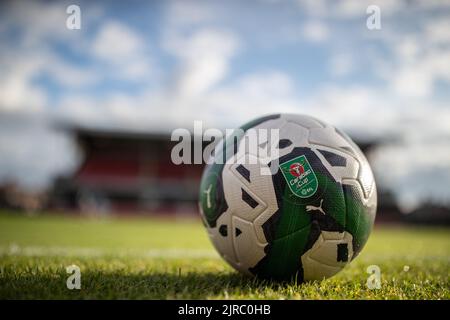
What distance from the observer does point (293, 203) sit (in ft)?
9.64

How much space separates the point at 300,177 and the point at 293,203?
20 cm

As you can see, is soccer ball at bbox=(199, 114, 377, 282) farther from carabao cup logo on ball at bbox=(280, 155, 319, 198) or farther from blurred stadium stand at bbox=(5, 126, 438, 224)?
blurred stadium stand at bbox=(5, 126, 438, 224)

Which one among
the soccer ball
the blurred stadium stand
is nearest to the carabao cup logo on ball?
the soccer ball

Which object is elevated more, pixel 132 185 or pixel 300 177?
pixel 300 177

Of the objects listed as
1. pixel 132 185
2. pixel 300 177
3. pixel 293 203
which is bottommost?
pixel 132 185

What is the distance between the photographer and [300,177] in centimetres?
297

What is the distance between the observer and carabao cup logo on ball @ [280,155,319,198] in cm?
295

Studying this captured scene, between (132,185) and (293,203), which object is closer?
(293,203)

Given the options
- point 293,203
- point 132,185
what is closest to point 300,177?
point 293,203

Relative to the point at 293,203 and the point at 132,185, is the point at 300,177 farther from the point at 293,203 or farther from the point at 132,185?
the point at 132,185

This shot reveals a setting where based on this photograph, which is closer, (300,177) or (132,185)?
(300,177)

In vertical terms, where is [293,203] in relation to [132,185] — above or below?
above

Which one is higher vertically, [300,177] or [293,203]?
[300,177]
